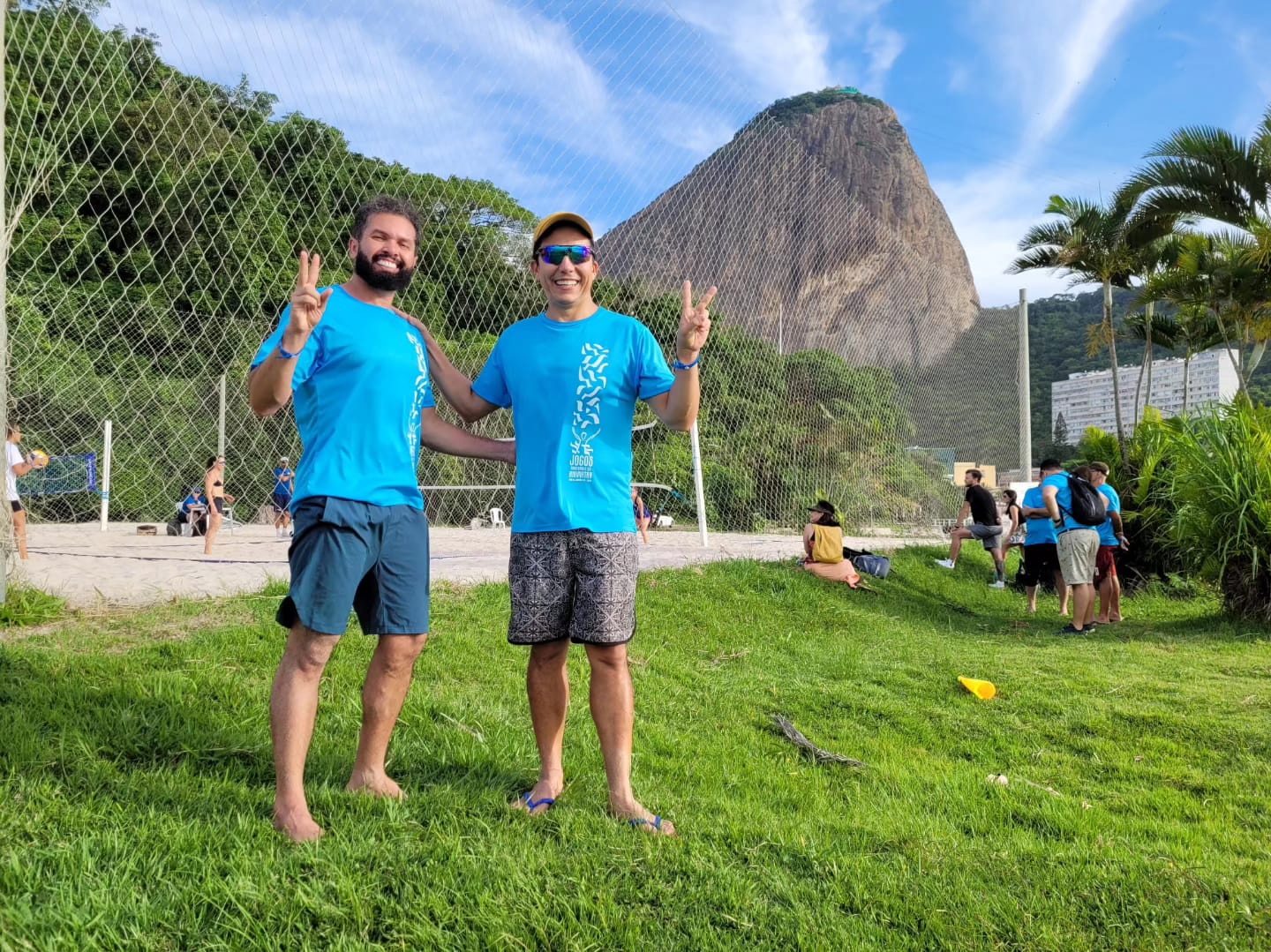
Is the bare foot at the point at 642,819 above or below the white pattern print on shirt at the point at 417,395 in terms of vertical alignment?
below

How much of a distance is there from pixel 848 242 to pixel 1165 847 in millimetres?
9396

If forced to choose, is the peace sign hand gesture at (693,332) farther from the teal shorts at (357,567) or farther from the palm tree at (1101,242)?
the palm tree at (1101,242)

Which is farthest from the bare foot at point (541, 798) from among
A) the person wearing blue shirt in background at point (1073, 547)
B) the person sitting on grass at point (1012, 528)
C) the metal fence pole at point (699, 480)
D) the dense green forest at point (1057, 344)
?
the dense green forest at point (1057, 344)

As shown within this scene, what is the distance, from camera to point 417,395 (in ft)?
8.89

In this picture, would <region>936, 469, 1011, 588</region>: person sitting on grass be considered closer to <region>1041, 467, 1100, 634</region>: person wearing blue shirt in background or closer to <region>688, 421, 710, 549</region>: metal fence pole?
<region>1041, 467, 1100, 634</region>: person wearing blue shirt in background

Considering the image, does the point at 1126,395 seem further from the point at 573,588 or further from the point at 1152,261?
the point at 573,588

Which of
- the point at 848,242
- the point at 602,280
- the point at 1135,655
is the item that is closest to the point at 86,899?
the point at 602,280

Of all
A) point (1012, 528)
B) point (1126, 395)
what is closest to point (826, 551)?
point (1012, 528)

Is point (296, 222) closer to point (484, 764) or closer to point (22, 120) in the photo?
point (22, 120)

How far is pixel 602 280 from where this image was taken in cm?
791

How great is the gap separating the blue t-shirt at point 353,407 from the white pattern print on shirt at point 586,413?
48 cm

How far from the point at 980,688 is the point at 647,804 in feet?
11.0

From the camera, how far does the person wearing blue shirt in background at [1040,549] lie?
9.51m

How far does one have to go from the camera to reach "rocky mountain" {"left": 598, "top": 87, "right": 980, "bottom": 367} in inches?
351
